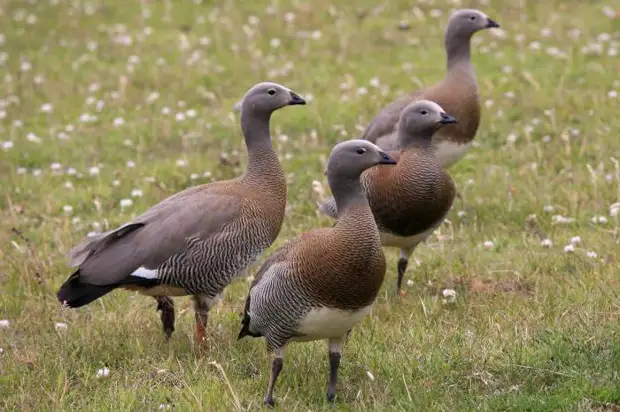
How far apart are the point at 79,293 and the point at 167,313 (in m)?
0.67

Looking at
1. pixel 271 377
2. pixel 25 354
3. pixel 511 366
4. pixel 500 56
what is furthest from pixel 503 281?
pixel 500 56

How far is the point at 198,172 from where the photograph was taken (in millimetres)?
10758

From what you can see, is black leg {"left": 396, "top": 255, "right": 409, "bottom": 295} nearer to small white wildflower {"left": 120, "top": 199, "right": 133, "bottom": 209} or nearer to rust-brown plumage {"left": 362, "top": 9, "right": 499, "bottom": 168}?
rust-brown plumage {"left": 362, "top": 9, "right": 499, "bottom": 168}

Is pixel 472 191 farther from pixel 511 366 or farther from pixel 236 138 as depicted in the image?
pixel 511 366

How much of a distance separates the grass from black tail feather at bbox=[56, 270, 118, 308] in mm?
372

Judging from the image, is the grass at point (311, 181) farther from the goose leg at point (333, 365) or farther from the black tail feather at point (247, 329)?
the black tail feather at point (247, 329)

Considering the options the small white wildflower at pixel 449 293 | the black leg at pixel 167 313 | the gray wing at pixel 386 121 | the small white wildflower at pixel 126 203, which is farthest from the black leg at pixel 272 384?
the small white wildflower at pixel 126 203

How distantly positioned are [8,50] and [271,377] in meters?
11.0

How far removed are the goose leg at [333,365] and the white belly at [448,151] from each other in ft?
10.9

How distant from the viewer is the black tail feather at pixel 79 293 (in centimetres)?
678

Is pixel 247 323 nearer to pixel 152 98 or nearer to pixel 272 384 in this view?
pixel 272 384

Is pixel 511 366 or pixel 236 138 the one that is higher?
pixel 511 366

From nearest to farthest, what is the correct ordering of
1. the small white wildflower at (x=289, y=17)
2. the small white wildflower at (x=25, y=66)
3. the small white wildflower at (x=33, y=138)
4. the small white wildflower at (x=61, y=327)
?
the small white wildflower at (x=61, y=327), the small white wildflower at (x=33, y=138), the small white wildflower at (x=25, y=66), the small white wildflower at (x=289, y=17)

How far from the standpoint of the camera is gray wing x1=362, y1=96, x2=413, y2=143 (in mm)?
9266
